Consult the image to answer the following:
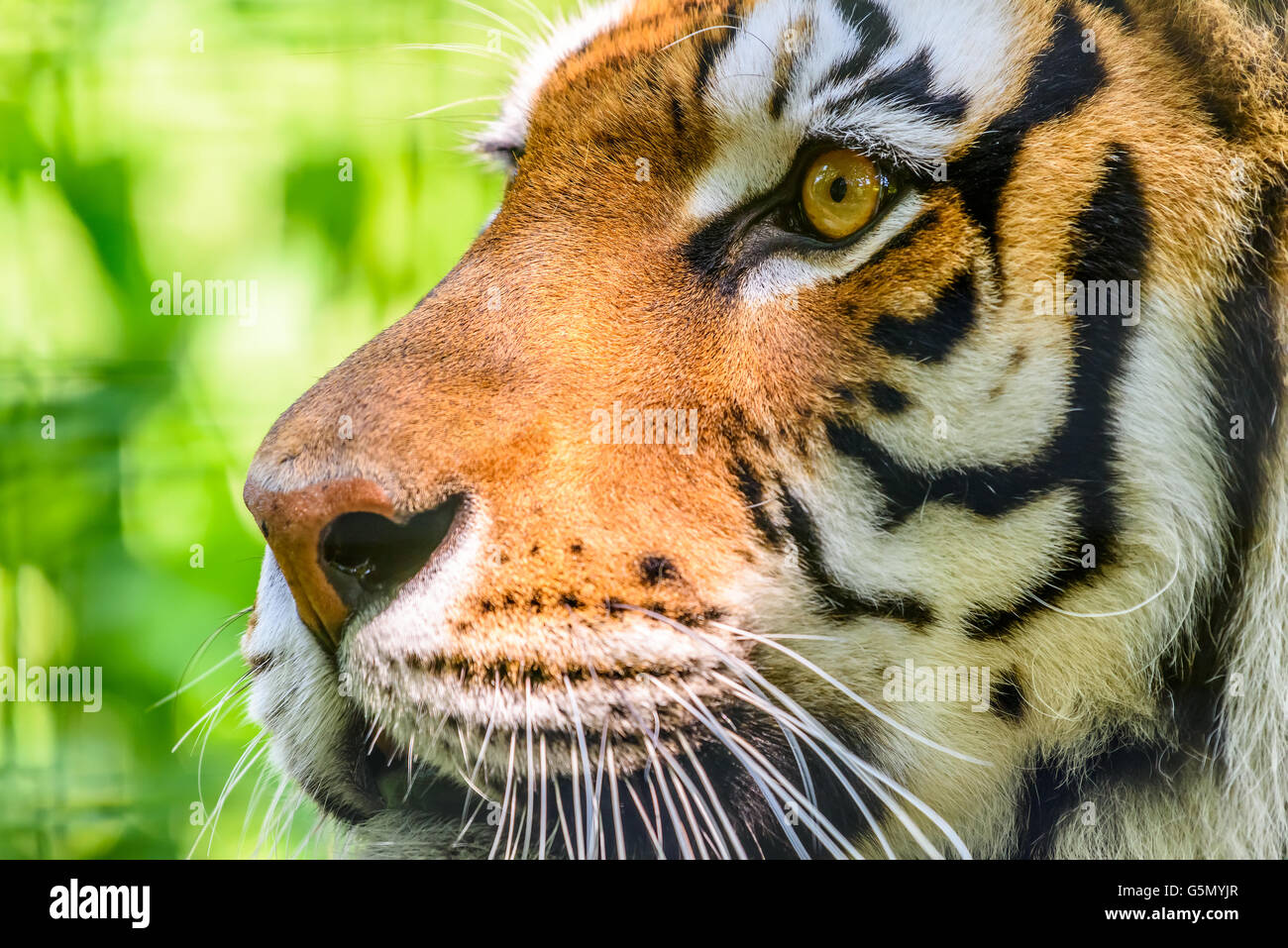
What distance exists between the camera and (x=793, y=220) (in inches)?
40.9

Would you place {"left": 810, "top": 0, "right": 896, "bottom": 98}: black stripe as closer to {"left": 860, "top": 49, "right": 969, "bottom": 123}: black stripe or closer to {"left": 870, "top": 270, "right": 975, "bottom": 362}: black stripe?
{"left": 860, "top": 49, "right": 969, "bottom": 123}: black stripe

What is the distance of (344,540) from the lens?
2.96 ft

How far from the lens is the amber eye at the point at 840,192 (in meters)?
0.99

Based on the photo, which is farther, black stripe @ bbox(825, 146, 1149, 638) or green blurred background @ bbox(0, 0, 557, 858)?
green blurred background @ bbox(0, 0, 557, 858)

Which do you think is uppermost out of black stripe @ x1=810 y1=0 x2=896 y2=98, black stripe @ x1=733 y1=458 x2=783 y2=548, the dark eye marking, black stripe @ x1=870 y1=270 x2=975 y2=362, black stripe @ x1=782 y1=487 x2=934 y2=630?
black stripe @ x1=810 y1=0 x2=896 y2=98

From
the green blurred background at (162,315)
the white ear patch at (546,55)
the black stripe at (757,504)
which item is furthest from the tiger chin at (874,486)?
the green blurred background at (162,315)

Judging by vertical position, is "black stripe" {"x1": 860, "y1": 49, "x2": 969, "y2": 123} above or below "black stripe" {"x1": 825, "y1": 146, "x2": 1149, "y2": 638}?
above

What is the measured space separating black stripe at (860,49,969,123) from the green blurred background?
610 millimetres

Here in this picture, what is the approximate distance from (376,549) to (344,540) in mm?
27

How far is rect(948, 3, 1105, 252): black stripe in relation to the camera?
3.18ft

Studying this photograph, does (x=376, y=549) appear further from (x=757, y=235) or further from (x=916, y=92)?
(x=916, y=92)

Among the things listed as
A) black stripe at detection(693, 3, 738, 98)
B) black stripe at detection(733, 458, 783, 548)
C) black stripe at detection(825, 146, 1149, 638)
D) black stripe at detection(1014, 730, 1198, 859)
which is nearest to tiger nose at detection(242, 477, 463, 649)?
black stripe at detection(733, 458, 783, 548)

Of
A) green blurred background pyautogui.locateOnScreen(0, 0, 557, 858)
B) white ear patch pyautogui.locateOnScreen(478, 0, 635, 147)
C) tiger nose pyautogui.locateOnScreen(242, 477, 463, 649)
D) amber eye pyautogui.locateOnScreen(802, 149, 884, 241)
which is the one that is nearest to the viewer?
tiger nose pyautogui.locateOnScreen(242, 477, 463, 649)

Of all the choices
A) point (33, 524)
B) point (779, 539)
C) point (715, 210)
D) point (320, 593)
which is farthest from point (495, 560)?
point (33, 524)
